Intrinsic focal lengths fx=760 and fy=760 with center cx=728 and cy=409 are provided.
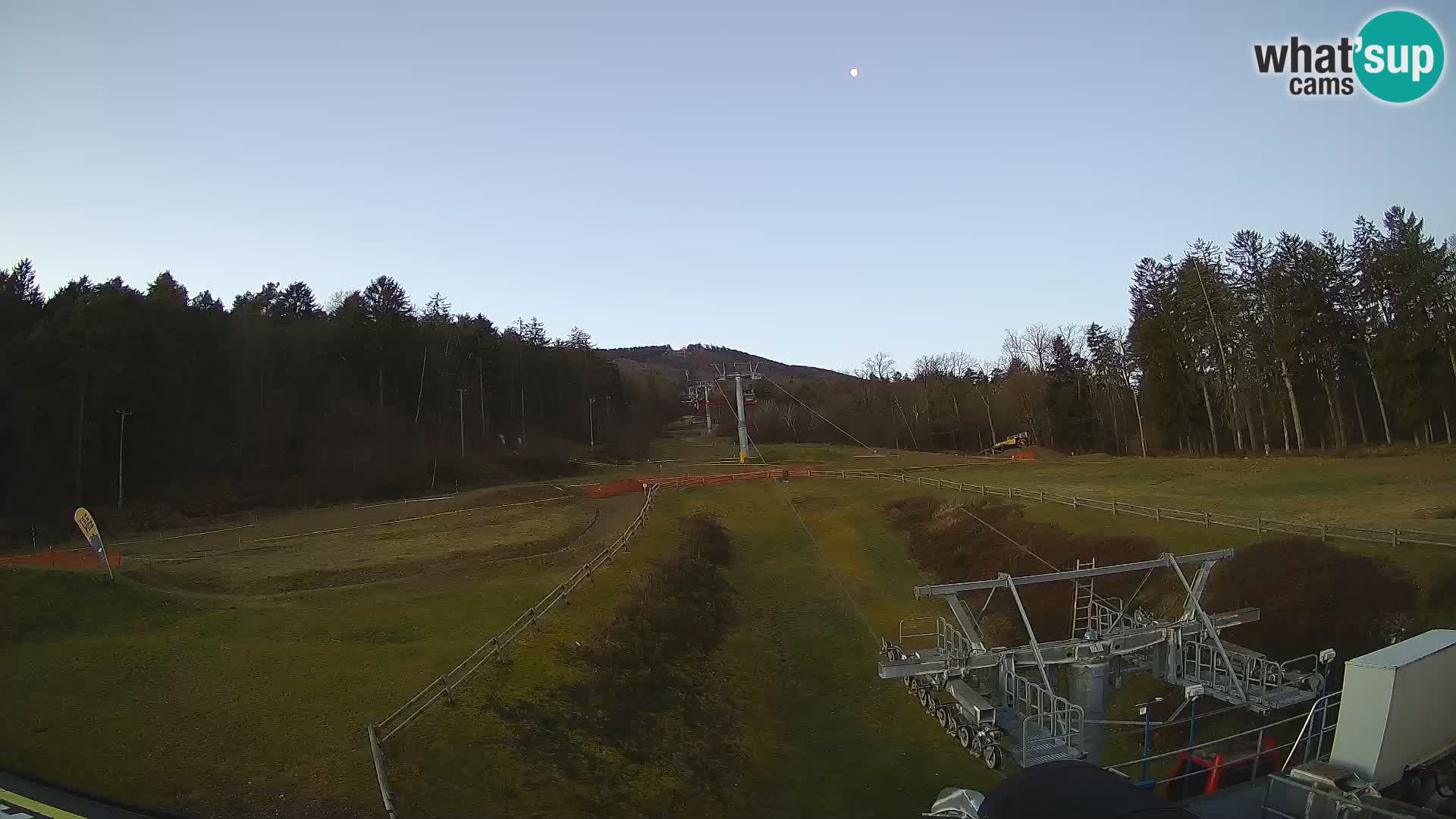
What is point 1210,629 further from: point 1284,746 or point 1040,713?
point 1284,746

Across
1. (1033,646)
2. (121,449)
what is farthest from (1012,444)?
(121,449)

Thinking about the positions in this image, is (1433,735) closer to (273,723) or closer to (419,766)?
(419,766)

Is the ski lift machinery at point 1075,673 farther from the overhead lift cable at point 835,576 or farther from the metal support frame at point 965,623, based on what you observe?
the overhead lift cable at point 835,576

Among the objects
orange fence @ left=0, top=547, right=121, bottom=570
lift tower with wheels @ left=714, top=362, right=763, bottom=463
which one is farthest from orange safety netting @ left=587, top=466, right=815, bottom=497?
orange fence @ left=0, top=547, right=121, bottom=570

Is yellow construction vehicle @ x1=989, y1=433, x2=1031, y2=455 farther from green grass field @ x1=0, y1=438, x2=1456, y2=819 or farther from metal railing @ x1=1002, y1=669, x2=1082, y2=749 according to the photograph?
metal railing @ x1=1002, y1=669, x2=1082, y2=749

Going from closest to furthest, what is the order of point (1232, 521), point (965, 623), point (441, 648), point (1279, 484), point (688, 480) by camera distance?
point (965, 623), point (441, 648), point (1232, 521), point (1279, 484), point (688, 480)
